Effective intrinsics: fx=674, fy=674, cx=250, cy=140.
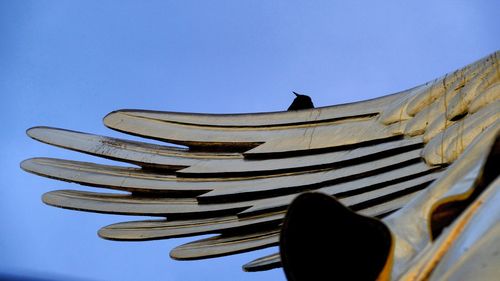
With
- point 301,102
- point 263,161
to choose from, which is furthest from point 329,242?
point 301,102

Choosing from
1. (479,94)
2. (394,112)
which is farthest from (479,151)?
(394,112)

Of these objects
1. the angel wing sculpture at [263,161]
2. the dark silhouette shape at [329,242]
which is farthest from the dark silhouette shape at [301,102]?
the dark silhouette shape at [329,242]

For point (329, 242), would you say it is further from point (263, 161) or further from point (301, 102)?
point (301, 102)

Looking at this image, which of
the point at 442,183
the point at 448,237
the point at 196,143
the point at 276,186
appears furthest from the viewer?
the point at 196,143

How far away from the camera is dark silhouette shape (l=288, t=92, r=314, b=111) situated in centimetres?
273

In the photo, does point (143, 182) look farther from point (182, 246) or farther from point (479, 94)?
point (479, 94)

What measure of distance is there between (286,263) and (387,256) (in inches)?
6.5

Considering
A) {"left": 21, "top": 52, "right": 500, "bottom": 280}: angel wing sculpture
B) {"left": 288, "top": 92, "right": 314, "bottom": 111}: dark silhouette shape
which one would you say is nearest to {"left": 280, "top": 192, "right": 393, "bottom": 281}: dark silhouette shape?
{"left": 21, "top": 52, "right": 500, "bottom": 280}: angel wing sculpture

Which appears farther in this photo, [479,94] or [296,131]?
[296,131]

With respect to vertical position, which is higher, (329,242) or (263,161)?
(263,161)

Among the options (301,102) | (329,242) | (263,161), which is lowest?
(329,242)

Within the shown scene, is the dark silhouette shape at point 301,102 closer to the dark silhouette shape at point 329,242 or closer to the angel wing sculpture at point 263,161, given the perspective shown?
the angel wing sculpture at point 263,161

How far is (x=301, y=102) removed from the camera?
2.74 m

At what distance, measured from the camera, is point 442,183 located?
1.41 metres
